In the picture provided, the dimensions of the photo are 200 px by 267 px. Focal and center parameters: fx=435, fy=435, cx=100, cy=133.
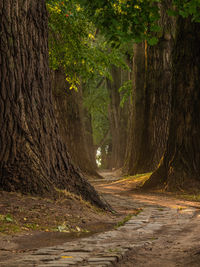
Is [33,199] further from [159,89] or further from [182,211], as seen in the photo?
[159,89]

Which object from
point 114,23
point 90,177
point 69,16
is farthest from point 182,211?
point 90,177

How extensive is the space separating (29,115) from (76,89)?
6.83m

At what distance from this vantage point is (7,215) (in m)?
5.52

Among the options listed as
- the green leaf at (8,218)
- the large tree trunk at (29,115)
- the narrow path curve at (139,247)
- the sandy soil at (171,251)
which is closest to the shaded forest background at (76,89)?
the large tree trunk at (29,115)

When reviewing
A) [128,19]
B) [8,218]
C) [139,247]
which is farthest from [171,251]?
[128,19]

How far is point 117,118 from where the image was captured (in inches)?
1219

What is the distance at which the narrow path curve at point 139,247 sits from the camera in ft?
12.6

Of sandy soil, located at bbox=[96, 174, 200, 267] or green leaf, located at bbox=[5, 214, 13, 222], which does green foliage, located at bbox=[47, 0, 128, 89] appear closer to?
sandy soil, located at bbox=[96, 174, 200, 267]

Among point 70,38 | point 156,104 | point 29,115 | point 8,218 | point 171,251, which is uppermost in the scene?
point 70,38

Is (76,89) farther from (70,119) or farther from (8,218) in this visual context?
(8,218)

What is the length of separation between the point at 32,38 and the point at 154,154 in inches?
348

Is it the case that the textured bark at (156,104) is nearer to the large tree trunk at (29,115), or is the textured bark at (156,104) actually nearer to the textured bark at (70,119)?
the textured bark at (70,119)

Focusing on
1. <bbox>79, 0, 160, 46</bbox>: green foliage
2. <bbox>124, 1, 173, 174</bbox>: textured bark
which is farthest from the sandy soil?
<bbox>124, 1, 173, 174</bbox>: textured bark

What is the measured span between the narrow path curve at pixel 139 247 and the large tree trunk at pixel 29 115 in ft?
4.46
